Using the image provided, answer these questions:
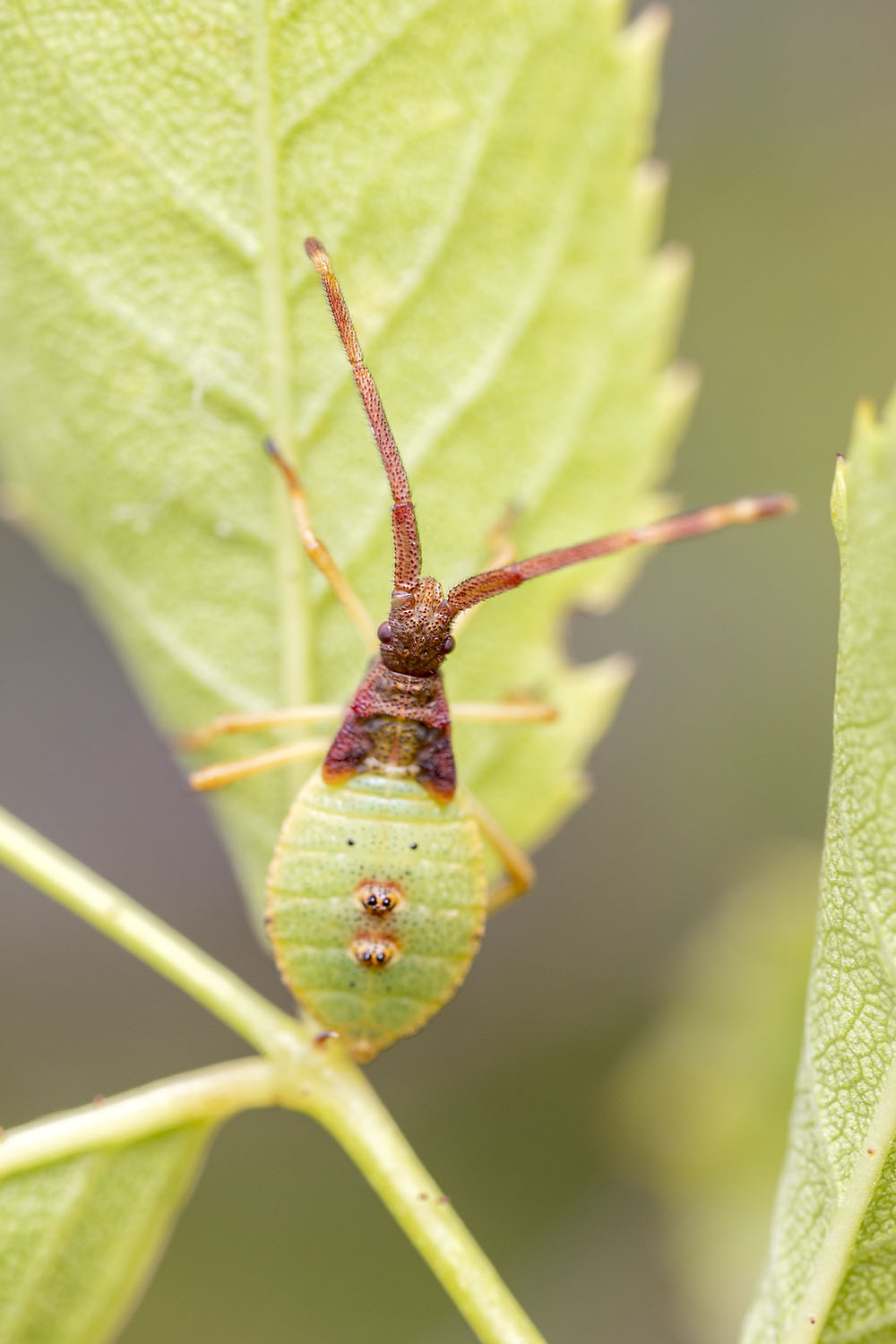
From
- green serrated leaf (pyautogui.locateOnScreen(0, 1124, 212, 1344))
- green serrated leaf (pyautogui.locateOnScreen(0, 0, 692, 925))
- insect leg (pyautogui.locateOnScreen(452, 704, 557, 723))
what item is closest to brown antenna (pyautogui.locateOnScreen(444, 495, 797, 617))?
green serrated leaf (pyautogui.locateOnScreen(0, 0, 692, 925))

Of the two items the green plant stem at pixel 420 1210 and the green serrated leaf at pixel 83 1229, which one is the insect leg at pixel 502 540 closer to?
the green plant stem at pixel 420 1210

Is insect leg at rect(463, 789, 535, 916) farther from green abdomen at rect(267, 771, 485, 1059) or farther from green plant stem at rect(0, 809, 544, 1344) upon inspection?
green plant stem at rect(0, 809, 544, 1344)

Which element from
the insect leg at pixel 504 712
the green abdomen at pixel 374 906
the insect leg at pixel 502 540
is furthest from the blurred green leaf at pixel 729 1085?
the green abdomen at pixel 374 906

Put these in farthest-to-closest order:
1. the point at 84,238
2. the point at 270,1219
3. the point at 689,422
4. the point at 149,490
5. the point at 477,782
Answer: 1. the point at 689,422
2. the point at 270,1219
3. the point at 477,782
4. the point at 149,490
5. the point at 84,238

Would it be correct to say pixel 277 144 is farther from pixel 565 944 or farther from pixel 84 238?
pixel 565 944

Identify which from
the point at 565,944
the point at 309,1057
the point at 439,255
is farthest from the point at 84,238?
the point at 565,944

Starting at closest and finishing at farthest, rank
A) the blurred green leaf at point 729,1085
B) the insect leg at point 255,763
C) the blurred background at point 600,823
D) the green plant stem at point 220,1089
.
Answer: the green plant stem at point 220,1089 < the insect leg at point 255,763 < the blurred green leaf at point 729,1085 < the blurred background at point 600,823
